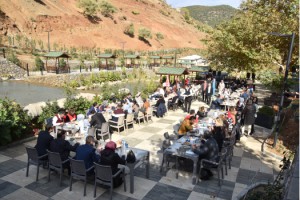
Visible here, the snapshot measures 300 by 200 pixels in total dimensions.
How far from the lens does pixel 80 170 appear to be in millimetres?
5406

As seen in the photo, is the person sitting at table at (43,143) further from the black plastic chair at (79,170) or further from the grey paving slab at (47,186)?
the black plastic chair at (79,170)

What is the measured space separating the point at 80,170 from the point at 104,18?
7299 cm

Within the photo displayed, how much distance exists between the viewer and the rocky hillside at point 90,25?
50.2m

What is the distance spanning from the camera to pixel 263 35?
49.7 feet

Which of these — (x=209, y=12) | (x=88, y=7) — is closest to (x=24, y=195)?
(x=88, y=7)

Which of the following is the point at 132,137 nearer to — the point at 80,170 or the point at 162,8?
the point at 80,170

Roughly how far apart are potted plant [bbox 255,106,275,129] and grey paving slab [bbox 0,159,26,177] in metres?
9.16

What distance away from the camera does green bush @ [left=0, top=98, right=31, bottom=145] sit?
7578 millimetres

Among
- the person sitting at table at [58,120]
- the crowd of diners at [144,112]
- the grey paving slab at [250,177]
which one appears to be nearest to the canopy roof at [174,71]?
the crowd of diners at [144,112]

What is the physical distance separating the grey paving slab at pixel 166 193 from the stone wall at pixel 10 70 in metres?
24.5

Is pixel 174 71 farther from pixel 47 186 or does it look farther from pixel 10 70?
pixel 10 70

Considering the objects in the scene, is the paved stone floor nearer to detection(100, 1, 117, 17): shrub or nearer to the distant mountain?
detection(100, 1, 117, 17): shrub

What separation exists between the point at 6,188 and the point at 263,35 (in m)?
14.9

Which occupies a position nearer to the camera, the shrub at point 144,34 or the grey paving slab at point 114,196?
the grey paving slab at point 114,196
